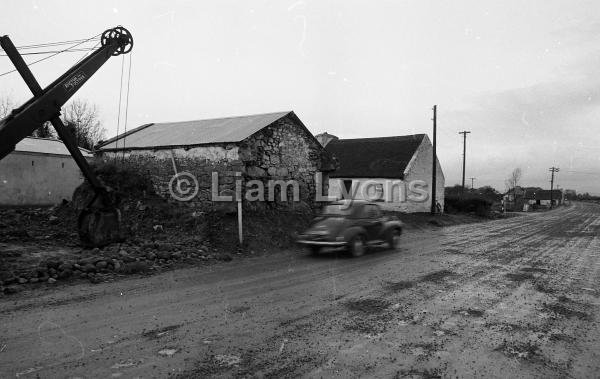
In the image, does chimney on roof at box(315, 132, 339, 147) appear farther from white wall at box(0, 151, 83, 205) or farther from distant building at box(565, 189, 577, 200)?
distant building at box(565, 189, 577, 200)

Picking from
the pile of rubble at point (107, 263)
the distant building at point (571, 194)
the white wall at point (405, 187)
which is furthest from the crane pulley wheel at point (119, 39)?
the distant building at point (571, 194)

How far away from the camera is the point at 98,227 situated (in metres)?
11.2

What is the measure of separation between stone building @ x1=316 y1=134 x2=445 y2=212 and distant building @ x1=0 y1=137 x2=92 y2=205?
63.5ft

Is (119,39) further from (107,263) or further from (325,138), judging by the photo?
(325,138)

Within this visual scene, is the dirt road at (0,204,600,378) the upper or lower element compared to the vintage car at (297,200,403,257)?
lower

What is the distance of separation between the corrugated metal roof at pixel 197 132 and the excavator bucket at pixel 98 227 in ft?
17.6

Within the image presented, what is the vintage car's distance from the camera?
12.4 meters

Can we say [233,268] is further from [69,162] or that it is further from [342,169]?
[342,169]

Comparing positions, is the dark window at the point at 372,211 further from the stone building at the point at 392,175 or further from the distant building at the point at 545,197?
the distant building at the point at 545,197

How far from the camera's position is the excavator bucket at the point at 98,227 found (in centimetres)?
1113

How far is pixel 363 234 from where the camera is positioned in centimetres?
1295

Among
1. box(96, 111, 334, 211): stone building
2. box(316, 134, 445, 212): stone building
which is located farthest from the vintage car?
box(316, 134, 445, 212): stone building

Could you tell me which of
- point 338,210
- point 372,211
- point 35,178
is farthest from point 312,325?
point 35,178

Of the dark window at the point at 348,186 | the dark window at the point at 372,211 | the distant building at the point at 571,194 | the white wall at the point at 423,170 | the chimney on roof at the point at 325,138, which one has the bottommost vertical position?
the distant building at the point at 571,194
